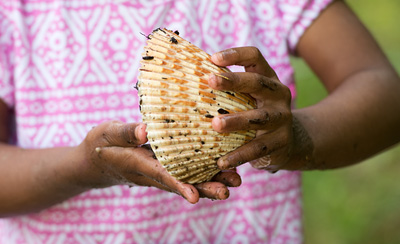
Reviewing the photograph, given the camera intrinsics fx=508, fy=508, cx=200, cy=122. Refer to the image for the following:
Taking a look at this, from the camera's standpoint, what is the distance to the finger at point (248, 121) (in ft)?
3.07

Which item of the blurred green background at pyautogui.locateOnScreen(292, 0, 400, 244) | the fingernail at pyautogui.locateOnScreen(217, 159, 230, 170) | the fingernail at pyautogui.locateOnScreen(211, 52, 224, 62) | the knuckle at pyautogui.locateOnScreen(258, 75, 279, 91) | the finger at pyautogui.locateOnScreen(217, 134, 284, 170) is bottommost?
the blurred green background at pyautogui.locateOnScreen(292, 0, 400, 244)

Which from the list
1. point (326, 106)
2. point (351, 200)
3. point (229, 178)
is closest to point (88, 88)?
point (229, 178)

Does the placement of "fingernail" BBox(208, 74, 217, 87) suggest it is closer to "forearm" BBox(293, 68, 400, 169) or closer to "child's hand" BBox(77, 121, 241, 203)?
"child's hand" BBox(77, 121, 241, 203)

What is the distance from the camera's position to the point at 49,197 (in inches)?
50.6

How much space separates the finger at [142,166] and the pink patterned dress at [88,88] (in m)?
0.31

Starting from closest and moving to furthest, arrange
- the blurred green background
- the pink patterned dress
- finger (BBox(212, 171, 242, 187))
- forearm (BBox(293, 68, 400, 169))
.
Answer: finger (BBox(212, 171, 242, 187)) → forearm (BBox(293, 68, 400, 169)) → the pink patterned dress → the blurred green background

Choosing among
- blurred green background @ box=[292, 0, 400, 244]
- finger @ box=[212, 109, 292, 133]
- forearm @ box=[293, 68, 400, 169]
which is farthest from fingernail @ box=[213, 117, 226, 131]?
blurred green background @ box=[292, 0, 400, 244]

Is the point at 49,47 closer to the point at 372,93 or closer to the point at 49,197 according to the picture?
the point at 49,197

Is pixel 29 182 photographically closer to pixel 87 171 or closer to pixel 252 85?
pixel 87 171

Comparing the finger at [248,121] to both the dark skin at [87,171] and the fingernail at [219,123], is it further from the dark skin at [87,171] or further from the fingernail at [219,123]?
the dark skin at [87,171]

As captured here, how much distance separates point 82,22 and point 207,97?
54cm

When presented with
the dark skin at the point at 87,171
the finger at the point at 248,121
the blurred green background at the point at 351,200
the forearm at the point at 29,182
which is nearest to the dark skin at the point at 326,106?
the finger at the point at 248,121

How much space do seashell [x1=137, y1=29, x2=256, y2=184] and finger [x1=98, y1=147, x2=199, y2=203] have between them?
0.07 ft

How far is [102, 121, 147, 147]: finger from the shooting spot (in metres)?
0.97
